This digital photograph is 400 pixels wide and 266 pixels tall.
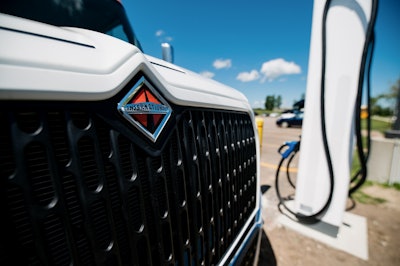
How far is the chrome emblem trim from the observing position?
635 mm

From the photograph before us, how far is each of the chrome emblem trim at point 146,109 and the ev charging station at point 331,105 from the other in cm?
223

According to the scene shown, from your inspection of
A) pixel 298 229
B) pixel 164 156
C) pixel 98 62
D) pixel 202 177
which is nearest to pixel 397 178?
pixel 298 229

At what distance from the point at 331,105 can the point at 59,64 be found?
8.72ft

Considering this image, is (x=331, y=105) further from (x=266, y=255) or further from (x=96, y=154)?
(x=96, y=154)

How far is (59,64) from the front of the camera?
0.50 meters

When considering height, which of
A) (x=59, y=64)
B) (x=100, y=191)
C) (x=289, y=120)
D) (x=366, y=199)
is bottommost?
(x=366, y=199)

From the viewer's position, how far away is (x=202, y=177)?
102 centimetres

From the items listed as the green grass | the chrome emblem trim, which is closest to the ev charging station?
the green grass

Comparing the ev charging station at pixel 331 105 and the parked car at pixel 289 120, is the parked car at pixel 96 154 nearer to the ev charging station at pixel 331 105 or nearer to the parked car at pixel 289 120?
the ev charging station at pixel 331 105

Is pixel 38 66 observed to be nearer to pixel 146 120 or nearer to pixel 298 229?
pixel 146 120

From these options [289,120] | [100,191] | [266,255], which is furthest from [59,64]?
[289,120]

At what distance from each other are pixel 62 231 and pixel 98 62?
0.50 metres

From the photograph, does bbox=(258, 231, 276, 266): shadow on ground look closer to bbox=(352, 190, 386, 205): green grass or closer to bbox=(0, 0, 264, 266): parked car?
bbox=(0, 0, 264, 266): parked car

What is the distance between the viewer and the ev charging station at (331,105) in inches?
82.6
